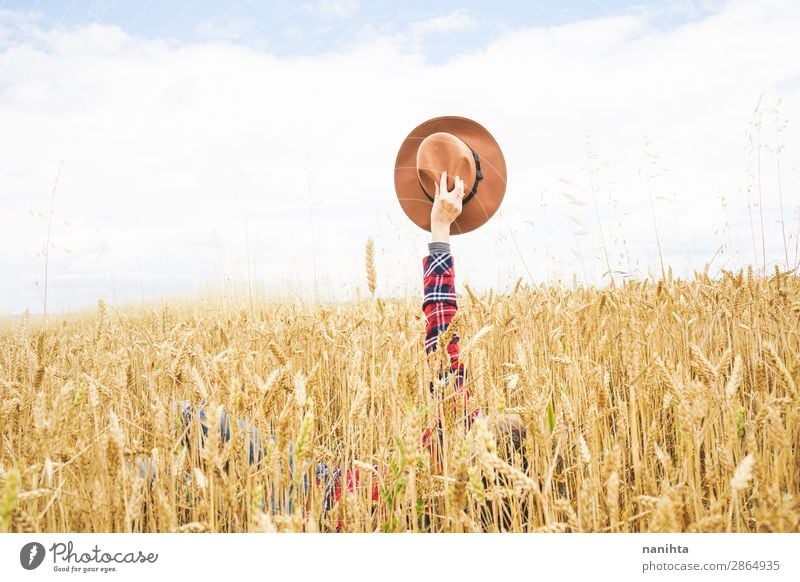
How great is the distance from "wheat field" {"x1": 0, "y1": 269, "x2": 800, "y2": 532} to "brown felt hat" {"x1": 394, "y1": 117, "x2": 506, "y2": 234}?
45 cm

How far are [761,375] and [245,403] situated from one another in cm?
116

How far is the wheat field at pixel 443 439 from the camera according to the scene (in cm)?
84

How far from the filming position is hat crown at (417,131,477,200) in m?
1.87

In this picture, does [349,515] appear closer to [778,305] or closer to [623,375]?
[623,375]

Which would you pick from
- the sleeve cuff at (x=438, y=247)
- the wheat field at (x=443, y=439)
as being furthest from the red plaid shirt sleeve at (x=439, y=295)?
the wheat field at (x=443, y=439)

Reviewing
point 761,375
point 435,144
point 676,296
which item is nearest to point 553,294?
point 676,296

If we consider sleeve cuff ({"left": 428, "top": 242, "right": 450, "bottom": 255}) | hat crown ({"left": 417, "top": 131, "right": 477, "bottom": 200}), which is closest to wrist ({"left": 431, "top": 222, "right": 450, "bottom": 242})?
sleeve cuff ({"left": 428, "top": 242, "right": 450, "bottom": 255})

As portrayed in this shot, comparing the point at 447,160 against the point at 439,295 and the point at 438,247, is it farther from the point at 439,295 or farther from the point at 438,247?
the point at 439,295

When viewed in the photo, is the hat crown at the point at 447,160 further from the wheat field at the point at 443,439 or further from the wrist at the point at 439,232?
the wheat field at the point at 443,439

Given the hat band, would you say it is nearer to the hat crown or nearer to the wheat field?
the hat crown

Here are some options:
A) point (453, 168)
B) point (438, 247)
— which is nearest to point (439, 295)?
point (438, 247)

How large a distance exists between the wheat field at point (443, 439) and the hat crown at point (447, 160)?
540 millimetres

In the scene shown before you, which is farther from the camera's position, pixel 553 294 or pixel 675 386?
pixel 553 294
